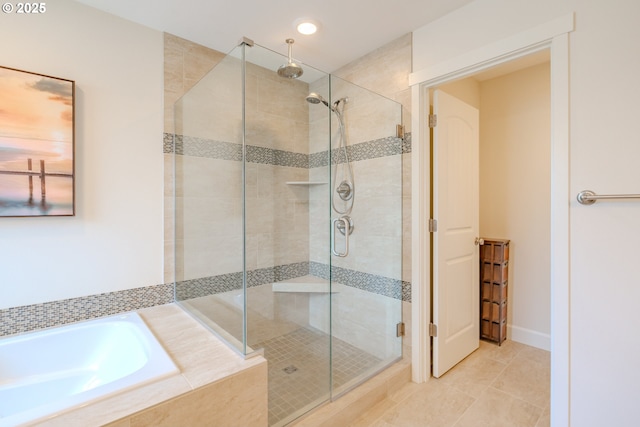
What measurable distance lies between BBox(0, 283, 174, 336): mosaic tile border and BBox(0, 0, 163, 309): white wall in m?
0.04

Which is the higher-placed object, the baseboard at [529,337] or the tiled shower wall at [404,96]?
the tiled shower wall at [404,96]

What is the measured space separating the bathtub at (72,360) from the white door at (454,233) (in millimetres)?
1729

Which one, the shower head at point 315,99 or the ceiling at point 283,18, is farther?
the shower head at point 315,99

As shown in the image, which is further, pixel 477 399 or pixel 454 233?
pixel 454 233

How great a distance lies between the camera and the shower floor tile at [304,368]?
158cm

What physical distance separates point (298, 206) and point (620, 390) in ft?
6.28

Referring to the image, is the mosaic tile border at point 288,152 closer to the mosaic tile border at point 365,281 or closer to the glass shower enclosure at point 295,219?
the glass shower enclosure at point 295,219

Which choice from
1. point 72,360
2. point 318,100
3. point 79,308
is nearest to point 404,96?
point 318,100

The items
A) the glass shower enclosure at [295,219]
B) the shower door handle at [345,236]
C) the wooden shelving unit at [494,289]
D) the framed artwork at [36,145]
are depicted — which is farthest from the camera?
the wooden shelving unit at [494,289]

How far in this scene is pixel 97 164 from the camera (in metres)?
1.81

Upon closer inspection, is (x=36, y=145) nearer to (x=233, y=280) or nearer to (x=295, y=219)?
(x=233, y=280)

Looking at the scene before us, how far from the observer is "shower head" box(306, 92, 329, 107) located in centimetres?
206

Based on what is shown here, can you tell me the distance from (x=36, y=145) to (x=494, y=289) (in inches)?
134

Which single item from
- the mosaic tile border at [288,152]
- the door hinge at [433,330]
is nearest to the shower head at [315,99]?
the mosaic tile border at [288,152]
